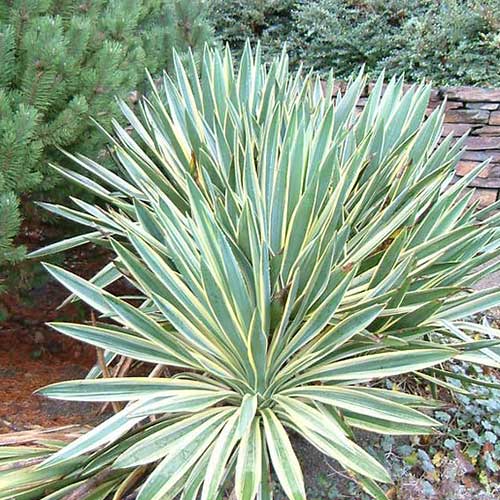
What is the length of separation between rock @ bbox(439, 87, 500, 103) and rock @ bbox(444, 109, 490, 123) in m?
0.08

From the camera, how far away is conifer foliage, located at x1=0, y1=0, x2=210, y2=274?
2.31 m

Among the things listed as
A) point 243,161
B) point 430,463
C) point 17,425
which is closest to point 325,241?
point 243,161

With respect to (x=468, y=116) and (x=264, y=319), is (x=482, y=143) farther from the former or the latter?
(x=264, y=319)

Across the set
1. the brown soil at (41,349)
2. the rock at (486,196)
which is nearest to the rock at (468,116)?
the rock at (486,196)

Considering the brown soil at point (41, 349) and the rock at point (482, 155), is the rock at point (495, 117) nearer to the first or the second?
the rock at point (482, 155)

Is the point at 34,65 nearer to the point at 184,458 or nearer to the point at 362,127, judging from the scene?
the point at 362,127

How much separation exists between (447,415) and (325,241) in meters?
1.03

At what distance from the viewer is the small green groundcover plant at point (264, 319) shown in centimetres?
161

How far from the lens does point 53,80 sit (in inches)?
93.8

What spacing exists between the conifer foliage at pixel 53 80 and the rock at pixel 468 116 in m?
2.43

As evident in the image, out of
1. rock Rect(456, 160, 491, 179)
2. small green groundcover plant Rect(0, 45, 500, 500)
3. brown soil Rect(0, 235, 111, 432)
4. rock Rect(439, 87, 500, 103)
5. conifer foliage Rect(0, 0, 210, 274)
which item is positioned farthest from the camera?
rock Rect(456, 160, 491, 179)

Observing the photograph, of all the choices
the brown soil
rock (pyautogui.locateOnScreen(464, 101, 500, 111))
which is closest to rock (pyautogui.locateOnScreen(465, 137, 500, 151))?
rock (pyautogui.locateOnScreen(464, 101, 500, 111))

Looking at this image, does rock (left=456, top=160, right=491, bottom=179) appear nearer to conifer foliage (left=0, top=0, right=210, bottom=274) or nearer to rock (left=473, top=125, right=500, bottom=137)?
rock (left=473, top=125, right=500, bottom=137)

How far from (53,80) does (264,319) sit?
4.22 ft
